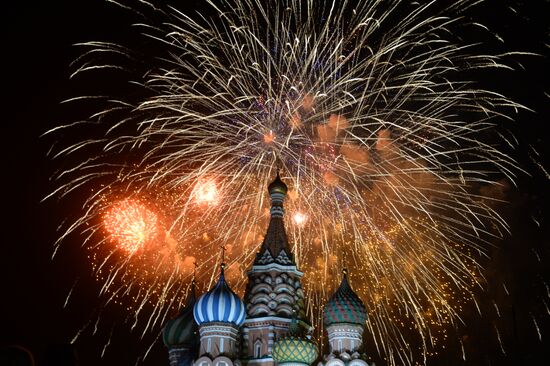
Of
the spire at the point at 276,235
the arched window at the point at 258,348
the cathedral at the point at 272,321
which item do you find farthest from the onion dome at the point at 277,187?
the arched window at the point at 258,348

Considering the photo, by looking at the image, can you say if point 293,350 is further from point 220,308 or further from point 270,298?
point 220,308

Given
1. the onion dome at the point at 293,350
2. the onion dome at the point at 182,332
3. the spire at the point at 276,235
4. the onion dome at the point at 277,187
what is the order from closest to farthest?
the onion dome at the point at 293,350 < the spire at the point at 276,235 < the onion dome at the point at 182,332 < the onion dome at the point at 277,187

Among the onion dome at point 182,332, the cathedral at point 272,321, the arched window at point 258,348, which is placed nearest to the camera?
the cathedral at point 272,321

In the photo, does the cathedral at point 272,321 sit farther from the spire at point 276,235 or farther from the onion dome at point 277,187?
the onion dome at point 277,187

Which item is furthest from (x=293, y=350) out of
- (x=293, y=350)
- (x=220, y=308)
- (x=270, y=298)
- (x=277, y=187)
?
(x=277, y=187)

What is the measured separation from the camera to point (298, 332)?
24281 mm

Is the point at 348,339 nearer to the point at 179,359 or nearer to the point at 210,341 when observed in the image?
the point at 210,341

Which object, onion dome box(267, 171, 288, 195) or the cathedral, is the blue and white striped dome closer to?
the cathedral

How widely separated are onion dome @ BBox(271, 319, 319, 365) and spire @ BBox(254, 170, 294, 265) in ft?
11.5

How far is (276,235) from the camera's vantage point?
27516mm

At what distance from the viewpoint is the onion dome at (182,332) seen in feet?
91.5

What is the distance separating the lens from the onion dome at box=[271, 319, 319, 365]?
23641 millimetres

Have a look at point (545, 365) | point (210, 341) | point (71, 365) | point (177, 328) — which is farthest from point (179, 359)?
point (71, 365)

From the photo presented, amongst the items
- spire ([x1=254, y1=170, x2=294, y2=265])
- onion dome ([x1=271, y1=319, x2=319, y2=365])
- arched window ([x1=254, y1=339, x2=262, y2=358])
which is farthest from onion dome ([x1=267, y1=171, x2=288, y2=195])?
onion dome ([x1=271, y1=319, x2=319, y2=365])
